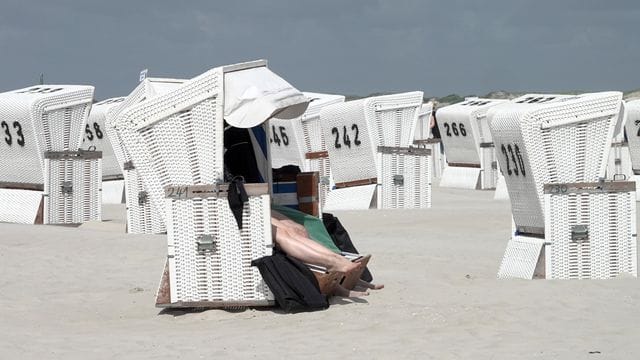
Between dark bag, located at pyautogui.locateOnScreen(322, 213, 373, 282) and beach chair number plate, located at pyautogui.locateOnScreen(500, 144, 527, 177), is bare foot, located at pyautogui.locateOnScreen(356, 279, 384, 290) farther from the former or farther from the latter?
beach chair number plate, located at pyautogui.locateOnScreen(500, 144, 527, 177)

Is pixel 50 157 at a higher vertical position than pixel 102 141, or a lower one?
lower

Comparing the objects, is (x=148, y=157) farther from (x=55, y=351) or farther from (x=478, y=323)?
(x=478, y=323)

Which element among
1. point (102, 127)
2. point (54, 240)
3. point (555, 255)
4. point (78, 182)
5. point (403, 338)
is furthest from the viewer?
point (102, 127)

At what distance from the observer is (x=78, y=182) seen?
661 inches

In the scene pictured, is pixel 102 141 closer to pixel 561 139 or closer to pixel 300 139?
pixel 300 139

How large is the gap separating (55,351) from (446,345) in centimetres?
227

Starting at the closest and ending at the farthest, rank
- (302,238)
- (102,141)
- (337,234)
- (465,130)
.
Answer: (302,238), (337,234), (102,141), (465,130)

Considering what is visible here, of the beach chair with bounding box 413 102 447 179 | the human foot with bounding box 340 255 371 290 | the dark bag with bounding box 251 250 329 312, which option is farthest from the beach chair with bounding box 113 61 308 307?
the beach chair with bounding box 413 102 447 179

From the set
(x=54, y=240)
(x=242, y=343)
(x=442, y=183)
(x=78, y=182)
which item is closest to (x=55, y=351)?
(x=242, y=343)

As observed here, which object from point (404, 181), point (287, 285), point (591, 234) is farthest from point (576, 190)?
point (404, 181)

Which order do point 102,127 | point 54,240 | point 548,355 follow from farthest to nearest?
point 102,127 < point 54,240 < point 548,355

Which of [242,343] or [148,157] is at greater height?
[148,157]

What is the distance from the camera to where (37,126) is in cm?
1658

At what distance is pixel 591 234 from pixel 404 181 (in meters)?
9.78
